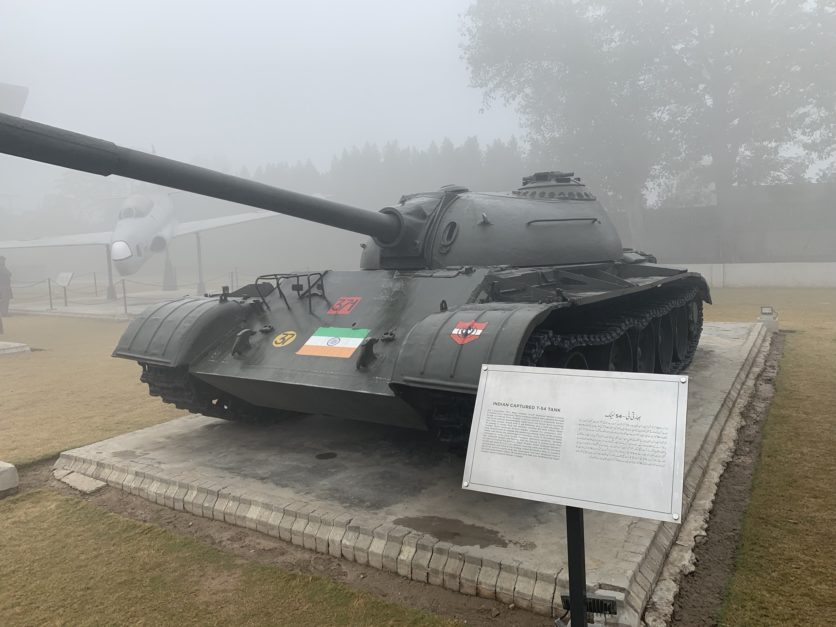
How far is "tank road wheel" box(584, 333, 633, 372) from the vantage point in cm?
571

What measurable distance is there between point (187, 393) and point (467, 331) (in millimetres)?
3020

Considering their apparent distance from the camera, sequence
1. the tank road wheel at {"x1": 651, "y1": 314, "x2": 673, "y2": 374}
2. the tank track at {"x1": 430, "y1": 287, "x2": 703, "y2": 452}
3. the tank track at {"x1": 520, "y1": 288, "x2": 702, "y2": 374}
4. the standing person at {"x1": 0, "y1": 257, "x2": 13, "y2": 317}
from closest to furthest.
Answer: the tank track at {"x1": 430, "y1": 287, "x2": 703, "y2": 452}, the tank track at {"x1": 520, "y1": 288, "x2": 702, "y2": 374}, the tank road wheel at {"x1": 651, "y1": 314, "x2": 673, "y2": 374}, the standing person at {"x1": 0, "y1": 257, "x2": 13, "y2": 317}

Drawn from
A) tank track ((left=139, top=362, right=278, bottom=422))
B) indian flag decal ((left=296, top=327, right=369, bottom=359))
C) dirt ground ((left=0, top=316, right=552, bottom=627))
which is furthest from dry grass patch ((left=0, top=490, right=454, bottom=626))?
indian flag decal ((left=296, top=327, right=369, bottom=359))

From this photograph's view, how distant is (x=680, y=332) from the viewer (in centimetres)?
907

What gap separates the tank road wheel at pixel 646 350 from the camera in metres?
7.11

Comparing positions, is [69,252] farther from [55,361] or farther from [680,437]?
[680,437]

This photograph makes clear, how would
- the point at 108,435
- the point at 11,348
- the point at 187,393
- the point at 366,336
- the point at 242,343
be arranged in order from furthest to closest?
the point at 11,348, the point at 108,435, the point at 187,393, the point at 242,343, the point at 366,336

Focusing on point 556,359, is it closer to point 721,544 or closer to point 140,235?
point 721,544

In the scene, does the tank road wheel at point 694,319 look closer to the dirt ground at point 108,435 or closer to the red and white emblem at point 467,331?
the red and white emblem at point 467,331

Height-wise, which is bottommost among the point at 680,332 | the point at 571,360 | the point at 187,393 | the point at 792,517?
the point at 792,517

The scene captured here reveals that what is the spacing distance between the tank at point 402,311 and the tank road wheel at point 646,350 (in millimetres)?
36

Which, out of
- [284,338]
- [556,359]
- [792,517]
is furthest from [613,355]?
[284,338]

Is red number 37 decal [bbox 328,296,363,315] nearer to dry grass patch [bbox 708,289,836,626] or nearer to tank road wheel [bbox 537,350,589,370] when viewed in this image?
tank road wheel [bbox 537,350,589,370]

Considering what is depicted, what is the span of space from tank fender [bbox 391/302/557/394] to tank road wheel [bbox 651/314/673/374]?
3775 millimetres
